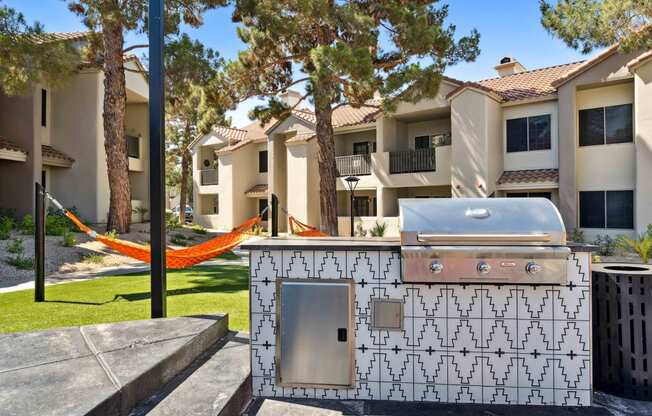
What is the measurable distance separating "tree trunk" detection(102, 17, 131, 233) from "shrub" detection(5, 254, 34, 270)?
487 cm

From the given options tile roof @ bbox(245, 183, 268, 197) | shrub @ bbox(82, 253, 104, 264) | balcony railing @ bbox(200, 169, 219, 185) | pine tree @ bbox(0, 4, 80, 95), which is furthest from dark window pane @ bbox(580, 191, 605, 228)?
balcony railing @ bbox(200, 169, 219, 185)

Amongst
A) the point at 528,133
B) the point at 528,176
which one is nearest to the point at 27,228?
the point at 528,176

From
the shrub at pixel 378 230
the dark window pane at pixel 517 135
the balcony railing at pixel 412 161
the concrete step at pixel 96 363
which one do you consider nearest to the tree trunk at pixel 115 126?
the shrub at pixel 378 230

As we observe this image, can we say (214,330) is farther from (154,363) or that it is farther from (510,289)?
(510,289)

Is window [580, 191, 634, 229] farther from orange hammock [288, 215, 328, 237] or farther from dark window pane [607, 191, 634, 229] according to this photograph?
orange hammock [288, 215, 328, 237]

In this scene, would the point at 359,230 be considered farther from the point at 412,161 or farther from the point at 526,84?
the point at 526,84

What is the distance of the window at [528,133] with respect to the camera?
16922 millimetres

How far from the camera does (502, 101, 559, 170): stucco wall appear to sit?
16.7 metres

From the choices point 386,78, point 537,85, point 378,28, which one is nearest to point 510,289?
point 386,78

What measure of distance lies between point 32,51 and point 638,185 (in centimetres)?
1942

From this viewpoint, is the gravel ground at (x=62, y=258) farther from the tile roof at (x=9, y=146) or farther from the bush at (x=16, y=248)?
the tile roof at (x=9, y=146)

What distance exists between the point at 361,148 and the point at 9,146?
618 inches

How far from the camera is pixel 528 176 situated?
16922 mm

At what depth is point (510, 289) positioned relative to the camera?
3.16m
